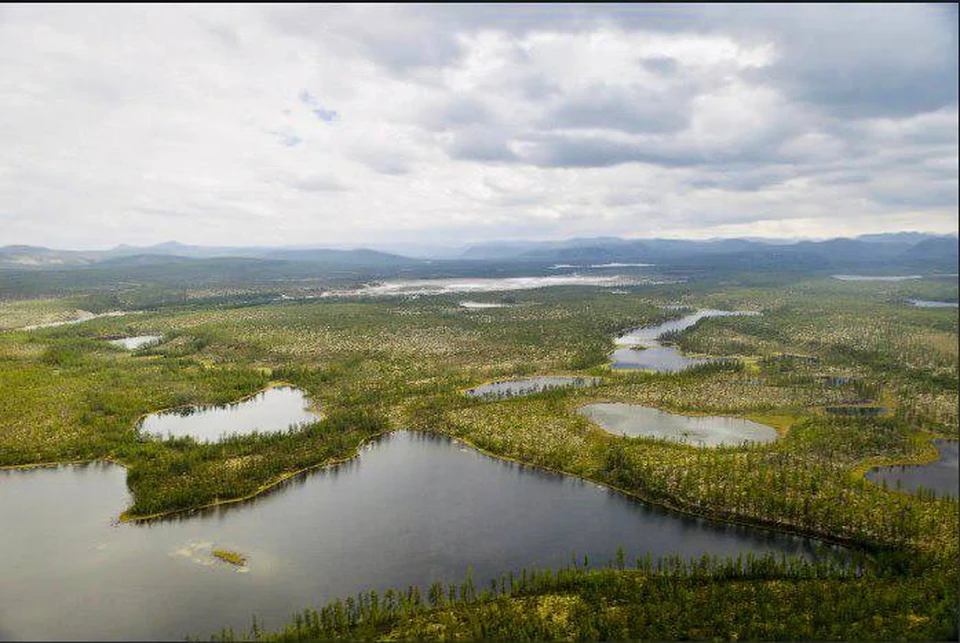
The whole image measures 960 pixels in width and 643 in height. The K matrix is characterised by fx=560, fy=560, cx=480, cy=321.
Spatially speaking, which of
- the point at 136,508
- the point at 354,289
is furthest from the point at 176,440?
the point at 354,289

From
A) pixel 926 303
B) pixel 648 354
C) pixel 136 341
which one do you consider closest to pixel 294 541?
pixel 648 354

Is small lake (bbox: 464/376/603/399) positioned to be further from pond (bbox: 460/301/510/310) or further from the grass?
pond (bbox: 460/301/510/310)

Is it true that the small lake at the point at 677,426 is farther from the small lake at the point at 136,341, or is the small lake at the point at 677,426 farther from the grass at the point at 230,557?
the small lake at the point at 136,341

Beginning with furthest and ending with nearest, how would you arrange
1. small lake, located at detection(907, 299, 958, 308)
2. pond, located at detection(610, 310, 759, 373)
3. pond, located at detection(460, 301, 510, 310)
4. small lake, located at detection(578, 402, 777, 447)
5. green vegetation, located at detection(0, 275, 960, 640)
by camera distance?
1. pond, located at detection(460, 301, 510, 310)
2. small lake, located at detection(907, 299, 958, 308)
3. pond, located at detection(610, 310, 759, 373)
4. small lake, located at detection(578, 402, 777, 447)
5. green vegetation, located at detection(0, 275, 960, 640)

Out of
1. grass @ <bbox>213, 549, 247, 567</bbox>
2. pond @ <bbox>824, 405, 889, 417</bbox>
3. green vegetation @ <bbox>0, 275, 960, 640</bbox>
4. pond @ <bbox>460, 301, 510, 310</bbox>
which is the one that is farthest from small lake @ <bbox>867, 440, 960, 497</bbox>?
Result: pond @ <bbox>460, 301, 510, 310</bbox>

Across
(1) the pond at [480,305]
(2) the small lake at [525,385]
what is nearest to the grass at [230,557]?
(2) the small lake at [525,385]

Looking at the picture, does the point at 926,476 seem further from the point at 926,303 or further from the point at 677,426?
the point at 926,303

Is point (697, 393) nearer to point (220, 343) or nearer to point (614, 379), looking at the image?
Answer: point (614, 379)
